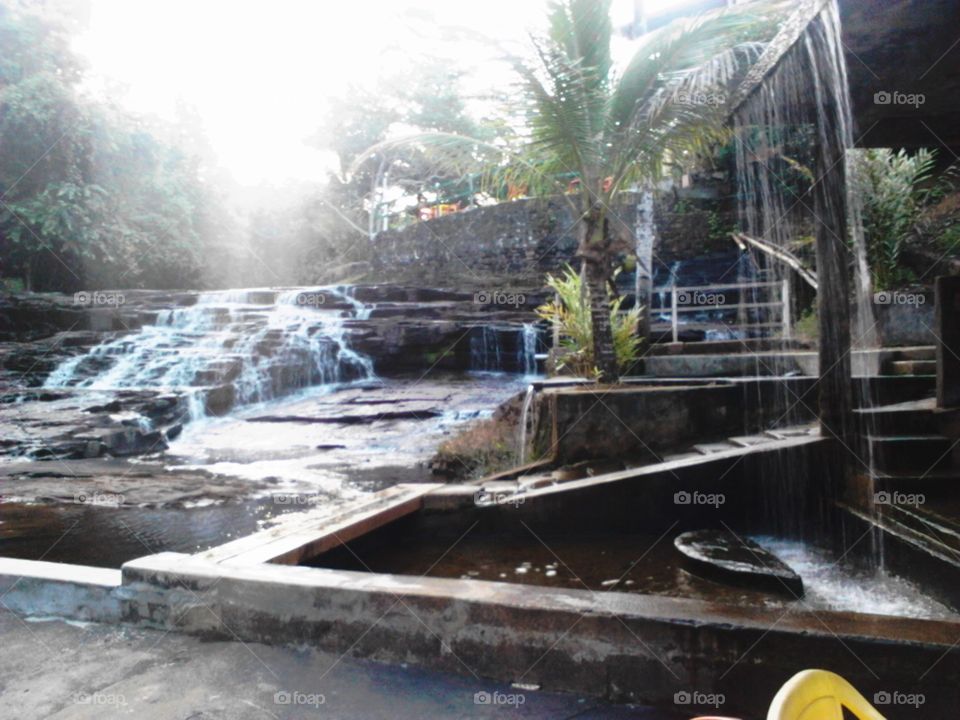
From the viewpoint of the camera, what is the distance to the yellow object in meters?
1.08

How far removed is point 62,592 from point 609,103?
6440mm

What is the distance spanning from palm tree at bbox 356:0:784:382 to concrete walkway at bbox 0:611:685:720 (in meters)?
4.90

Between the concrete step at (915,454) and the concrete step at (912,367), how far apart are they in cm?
181

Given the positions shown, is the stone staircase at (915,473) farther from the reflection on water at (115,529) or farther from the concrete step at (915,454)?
the reflection on water at (115,529)

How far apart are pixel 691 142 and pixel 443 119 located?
21647 mm

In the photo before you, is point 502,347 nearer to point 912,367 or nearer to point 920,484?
point 912,367

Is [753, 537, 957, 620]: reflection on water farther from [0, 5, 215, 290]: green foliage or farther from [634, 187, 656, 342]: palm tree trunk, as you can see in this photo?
[0, 5, 215, 290]: green foliage

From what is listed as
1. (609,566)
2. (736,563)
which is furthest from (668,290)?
(736,563)

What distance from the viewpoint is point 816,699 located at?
3.73ft

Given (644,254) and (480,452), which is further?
(644,254)

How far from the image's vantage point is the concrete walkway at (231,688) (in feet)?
8.61

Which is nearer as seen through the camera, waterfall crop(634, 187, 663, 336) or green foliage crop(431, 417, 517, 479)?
green foliage crop(431, 417, 517, 479)

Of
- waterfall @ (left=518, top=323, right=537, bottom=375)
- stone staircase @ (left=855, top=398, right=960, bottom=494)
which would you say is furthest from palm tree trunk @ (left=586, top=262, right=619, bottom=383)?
waterfall @ (left=518, top=323, right=537, bottom=375)

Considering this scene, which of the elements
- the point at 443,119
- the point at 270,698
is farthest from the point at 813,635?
the point at 443,119
